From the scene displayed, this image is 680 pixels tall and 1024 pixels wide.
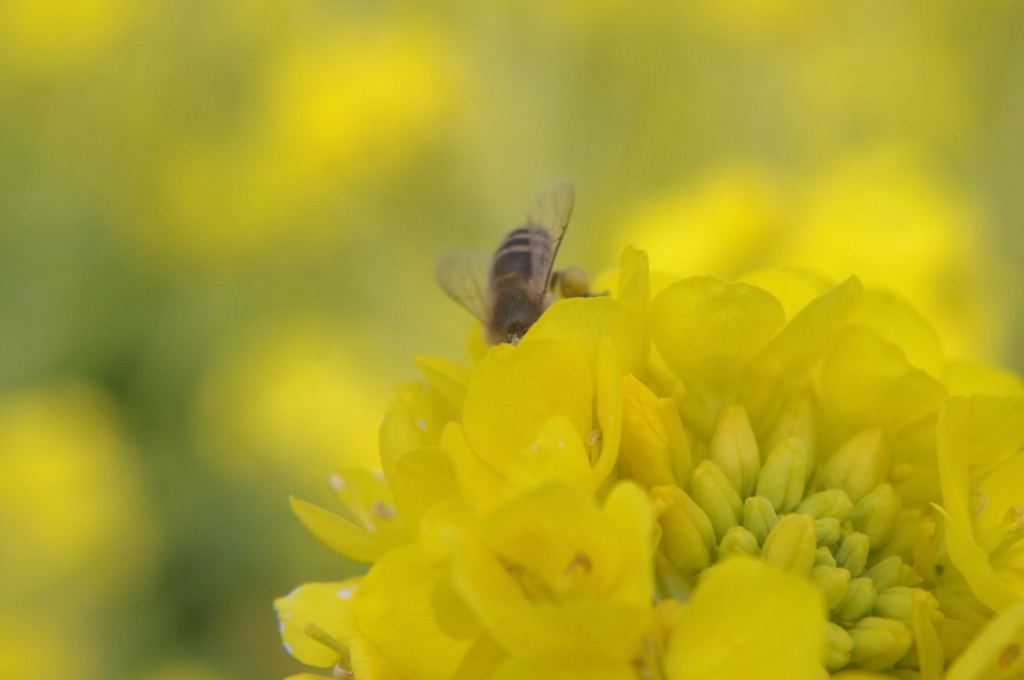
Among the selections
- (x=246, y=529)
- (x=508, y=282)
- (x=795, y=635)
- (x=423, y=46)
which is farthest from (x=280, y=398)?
(x=795, y=635)

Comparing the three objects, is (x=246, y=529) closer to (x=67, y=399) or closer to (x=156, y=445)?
(x=156, y=445)

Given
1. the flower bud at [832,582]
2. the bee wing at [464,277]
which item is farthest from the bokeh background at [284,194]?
the flower bud at [832,582]

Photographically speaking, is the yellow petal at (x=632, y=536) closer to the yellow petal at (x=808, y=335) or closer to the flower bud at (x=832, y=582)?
the flower bud at (x=832, y=582)

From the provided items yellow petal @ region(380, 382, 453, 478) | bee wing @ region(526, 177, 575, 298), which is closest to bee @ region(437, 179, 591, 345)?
bee wing @ region(526, 177, 575, 298)

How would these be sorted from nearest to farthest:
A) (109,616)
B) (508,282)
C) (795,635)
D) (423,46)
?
(795,635) < (508,282) < (109,616) < (423,46)

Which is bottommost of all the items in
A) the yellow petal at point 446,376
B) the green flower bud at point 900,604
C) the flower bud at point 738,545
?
the green flower bud at point 900,604

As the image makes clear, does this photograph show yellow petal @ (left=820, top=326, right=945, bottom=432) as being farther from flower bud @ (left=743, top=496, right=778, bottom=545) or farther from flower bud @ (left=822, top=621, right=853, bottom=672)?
flower bud @ (left=822, top=621, right=853, bottom=672)

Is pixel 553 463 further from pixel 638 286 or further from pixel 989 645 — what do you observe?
pixel 989 645
